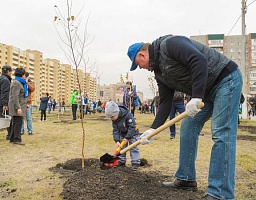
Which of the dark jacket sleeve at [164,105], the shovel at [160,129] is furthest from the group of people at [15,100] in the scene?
the dark jacket sleeve at [164,105]

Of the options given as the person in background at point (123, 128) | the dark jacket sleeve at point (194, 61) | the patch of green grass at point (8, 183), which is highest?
the dark jacket sleeve at point (194, 61)

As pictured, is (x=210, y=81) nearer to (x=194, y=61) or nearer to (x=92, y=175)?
(x=194, y=61)

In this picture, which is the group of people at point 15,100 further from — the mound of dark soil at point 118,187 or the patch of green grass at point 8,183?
the mound of dark soil at point 118,187

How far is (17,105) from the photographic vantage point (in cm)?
658

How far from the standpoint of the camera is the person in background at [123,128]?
4.45 metres

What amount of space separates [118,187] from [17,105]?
4468mm

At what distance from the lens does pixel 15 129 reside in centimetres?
676

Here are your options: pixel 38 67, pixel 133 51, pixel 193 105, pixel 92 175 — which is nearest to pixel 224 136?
pixel 193 105

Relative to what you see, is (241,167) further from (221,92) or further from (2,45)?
(2,45)

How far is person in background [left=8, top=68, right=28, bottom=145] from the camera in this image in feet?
21.8

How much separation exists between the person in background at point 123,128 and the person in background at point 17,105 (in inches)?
123

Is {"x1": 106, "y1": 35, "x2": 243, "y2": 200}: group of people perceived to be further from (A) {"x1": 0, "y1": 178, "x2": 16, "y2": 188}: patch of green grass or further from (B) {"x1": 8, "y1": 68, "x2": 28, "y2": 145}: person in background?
(B) {"x1": 8, "y1": 68, "x2": 28, "y2": 145}: person in background

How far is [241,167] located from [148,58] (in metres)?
2.80

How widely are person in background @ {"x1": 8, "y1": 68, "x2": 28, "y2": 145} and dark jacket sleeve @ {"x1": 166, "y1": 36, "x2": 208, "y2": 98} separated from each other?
5165 mm
